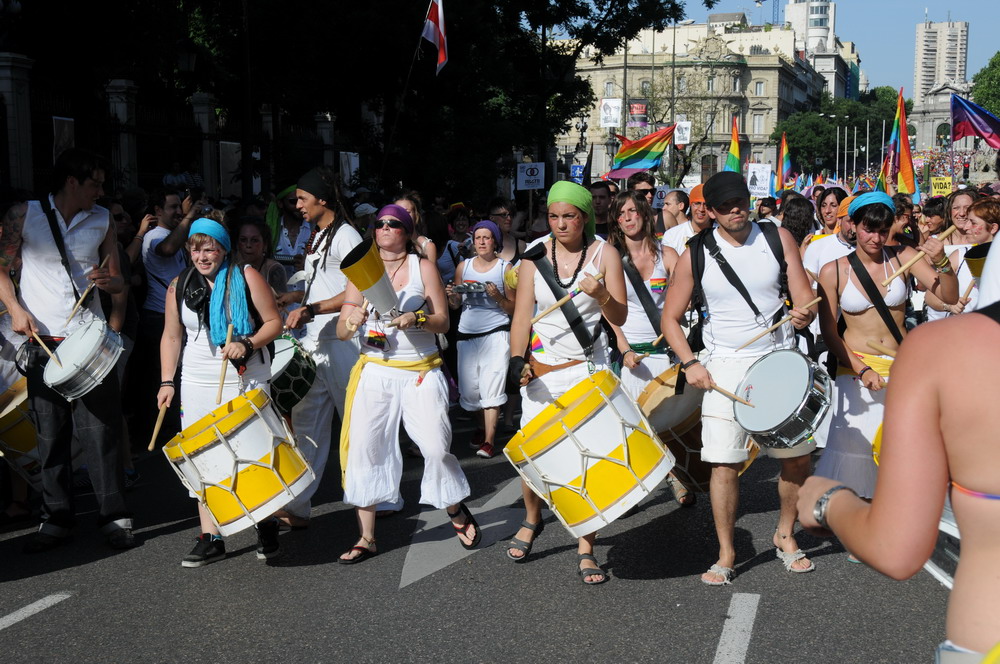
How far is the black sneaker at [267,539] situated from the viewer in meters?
5.81

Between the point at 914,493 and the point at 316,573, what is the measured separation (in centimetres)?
408

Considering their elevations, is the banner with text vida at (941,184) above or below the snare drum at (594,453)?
above

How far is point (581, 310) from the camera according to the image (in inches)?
221

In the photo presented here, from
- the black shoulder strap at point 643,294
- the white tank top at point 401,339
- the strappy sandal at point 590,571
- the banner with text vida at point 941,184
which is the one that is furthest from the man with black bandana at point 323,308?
the banner with text vida at point 941,184

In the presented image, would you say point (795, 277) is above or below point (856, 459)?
above

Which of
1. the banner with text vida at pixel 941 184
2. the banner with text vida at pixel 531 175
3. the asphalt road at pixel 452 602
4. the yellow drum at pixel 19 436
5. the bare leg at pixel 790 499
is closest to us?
the asphalt road at pixel 452 602

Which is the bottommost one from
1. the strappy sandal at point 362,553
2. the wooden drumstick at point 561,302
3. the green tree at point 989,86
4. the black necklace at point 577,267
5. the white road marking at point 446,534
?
the white road marking at point 446,534

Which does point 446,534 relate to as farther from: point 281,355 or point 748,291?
point 748,291

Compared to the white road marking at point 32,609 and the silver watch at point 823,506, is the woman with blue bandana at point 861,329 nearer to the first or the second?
the silver watch at point 823,506

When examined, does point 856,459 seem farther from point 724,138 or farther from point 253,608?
point 724,138

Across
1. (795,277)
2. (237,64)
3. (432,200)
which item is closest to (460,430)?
(795,277)

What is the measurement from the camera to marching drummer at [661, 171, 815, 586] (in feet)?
17.6

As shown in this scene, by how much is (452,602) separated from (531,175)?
17.5 meters

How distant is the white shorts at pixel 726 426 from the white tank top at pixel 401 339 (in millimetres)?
1466
